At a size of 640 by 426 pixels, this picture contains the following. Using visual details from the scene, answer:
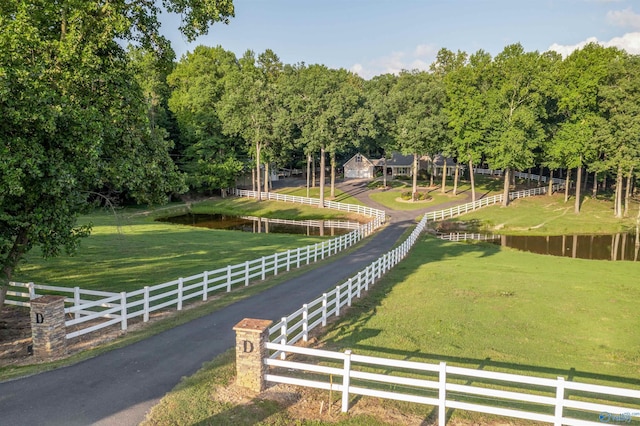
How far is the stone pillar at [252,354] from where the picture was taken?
376 inches

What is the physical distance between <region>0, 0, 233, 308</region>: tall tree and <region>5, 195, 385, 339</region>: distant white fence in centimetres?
206

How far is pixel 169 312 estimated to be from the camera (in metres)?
16.1

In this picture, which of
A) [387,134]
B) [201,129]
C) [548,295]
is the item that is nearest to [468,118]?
[387,134]

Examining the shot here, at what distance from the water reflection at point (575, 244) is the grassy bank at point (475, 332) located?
13390 mm

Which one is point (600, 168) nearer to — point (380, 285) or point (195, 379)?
point (380, 285)

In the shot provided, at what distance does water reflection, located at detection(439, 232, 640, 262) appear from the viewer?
3778 cm

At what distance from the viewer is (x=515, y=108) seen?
55.9 metres

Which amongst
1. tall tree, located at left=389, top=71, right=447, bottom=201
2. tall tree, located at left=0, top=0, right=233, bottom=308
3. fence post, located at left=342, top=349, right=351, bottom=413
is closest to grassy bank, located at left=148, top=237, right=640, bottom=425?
fence post, located at left=342, top=349, right=351, bottom=413

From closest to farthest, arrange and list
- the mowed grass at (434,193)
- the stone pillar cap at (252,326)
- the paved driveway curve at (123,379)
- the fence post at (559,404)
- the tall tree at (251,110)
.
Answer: the fence post at (559,404) < the paved driveway curve at (123,379) < the stone pillar cap at (252,326) < the mowed grass at (434,193) < the tall tree at (251,110)

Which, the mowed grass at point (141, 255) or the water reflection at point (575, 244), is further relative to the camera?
the water reflection at point (575, 244)

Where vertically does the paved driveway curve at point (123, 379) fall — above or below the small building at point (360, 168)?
below

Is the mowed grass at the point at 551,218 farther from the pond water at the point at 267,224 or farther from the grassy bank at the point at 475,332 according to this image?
the grassy bank at the point at 475,332

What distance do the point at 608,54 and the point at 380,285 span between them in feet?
164

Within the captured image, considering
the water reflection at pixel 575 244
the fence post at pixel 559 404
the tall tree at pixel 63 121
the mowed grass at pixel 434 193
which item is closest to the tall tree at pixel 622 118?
the water reflection at pixel 575 244
